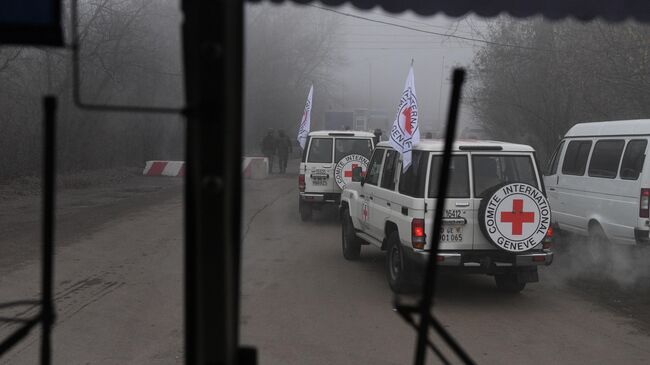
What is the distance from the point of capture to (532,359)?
6.10 metres

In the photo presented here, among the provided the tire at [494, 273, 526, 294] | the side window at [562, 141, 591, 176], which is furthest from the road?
the side window at [562, 141, 591, 176]

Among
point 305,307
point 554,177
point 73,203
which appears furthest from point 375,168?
point 73,203

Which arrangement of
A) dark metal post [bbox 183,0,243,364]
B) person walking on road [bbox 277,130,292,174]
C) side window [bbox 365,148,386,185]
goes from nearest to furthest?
dark metal post [bbox 183,0,243,364] → side window [bbox 365,148,386,185] → person walking on road [bbox 277,130,292,174]

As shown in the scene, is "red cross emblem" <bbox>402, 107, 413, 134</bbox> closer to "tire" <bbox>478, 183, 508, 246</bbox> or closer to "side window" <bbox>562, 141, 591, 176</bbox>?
"tire" <bbox>478, 183, 508, 246</bbox>

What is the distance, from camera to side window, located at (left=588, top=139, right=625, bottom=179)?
1066cm

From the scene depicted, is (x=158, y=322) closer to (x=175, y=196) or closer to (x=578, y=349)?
(x=578, y=349)

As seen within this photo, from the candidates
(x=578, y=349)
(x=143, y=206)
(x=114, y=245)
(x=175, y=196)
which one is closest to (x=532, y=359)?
(x=578, y=349)

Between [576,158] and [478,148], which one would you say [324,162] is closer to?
[576,158]

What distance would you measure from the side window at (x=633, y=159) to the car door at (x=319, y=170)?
6.70 metres

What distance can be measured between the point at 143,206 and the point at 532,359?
13909mm

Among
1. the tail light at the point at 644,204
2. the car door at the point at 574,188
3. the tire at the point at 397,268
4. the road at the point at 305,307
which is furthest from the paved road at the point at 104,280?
the car door at the point at 574,188

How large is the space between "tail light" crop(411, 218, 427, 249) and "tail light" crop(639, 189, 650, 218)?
3.70 metres

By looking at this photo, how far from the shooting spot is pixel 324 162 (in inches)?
619

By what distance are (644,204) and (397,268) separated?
12.2 ft
